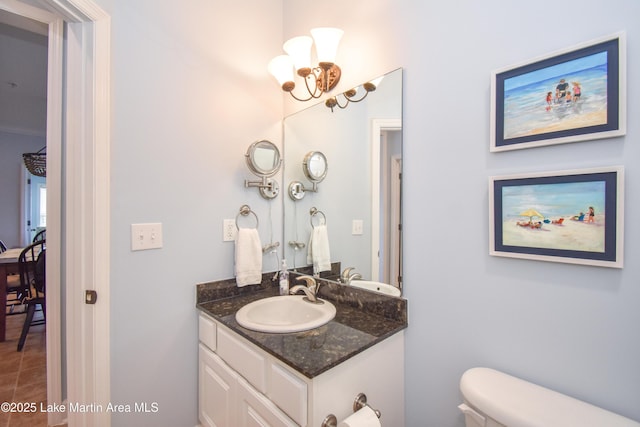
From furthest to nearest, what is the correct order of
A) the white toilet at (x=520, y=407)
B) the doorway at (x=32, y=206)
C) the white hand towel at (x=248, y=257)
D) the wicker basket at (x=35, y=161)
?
the doorway at (x=32, y=206) → the wicker basket at (x=35, y=161) → the white hand towel at (x=248, y=257) → the white toilet at (x=520, y=407)

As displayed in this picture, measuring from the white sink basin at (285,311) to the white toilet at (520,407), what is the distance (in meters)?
0.56

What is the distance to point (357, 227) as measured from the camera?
56.6 inches

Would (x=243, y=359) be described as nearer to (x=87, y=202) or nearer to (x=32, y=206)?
(x=87, y=202)

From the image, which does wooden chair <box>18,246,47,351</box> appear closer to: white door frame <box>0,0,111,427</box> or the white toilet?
white door frame <box>0,0,111,427</box>

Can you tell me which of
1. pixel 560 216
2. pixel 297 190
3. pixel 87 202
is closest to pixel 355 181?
pixel 297 190

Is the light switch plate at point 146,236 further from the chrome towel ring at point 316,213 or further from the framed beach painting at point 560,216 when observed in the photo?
the framed beach painting at point 560,216

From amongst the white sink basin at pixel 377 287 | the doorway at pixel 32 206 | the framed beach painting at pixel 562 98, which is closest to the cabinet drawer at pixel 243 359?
the white sink basin at pixel 377 287

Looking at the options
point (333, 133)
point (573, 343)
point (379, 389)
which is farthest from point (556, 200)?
point (333, 133)

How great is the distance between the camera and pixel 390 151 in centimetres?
126

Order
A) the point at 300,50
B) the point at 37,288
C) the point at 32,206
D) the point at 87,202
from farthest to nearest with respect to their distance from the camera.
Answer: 1. the point at 32,206
2. the point at 37,288
3. the point at 300,50
4. the point at 87,202

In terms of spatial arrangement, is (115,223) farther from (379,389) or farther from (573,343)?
(573,343)

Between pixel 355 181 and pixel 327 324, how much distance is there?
27.9 inches

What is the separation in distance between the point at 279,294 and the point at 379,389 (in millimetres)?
748

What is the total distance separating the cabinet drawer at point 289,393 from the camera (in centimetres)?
85
